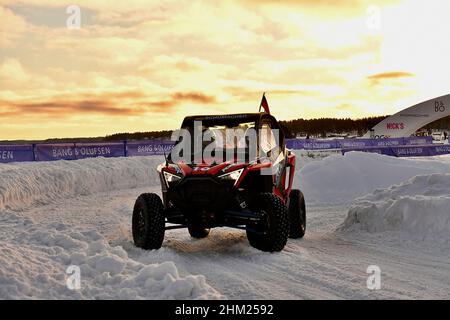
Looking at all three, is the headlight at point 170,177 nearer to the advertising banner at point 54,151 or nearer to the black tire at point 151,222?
the black tire at point 151,222

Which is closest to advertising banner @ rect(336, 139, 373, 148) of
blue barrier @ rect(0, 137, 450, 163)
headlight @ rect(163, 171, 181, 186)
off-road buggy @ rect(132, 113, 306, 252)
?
blue barrier @ rect(0, 137, 450, 163)

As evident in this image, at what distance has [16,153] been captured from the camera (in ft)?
70.9

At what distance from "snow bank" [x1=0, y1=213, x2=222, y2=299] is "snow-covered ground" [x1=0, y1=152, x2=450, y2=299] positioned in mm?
12

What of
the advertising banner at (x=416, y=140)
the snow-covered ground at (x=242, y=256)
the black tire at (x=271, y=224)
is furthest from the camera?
the advertising banner at (x=416, y=140)

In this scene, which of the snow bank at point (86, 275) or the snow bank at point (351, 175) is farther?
the snow bank at point (351, 175)

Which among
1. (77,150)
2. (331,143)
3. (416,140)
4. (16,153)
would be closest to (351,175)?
(77,150)

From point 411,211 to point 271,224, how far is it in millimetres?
3258

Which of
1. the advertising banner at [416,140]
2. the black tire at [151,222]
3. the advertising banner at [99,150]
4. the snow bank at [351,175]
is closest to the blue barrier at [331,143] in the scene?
the advertising banner at [416,140]

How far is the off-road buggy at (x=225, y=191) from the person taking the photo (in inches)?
291

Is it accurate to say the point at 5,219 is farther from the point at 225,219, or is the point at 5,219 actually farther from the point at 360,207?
the point at 360,207

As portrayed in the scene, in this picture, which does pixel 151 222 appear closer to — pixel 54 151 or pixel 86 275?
pixel 86 275

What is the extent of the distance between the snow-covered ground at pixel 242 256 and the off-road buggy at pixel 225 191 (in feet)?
1.15

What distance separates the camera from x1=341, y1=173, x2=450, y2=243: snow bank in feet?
29.2
